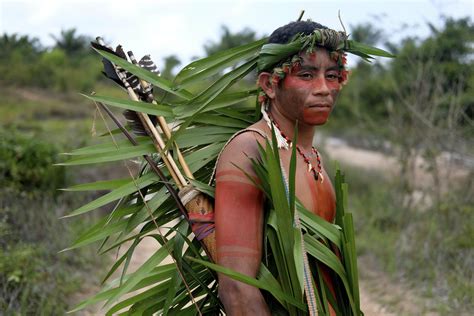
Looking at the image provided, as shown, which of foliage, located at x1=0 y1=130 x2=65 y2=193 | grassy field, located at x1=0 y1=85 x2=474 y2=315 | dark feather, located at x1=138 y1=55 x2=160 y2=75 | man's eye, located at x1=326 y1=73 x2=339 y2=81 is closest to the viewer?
man's eye, located at x1=326 y1=73 x2=339 y2=81

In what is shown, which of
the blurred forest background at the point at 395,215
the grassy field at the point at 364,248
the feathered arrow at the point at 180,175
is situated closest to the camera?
the feathered arrow at the point at 180,175

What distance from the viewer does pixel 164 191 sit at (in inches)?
90.6

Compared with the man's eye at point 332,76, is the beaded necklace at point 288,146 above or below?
below

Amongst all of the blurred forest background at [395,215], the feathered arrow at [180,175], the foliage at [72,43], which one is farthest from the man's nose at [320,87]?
the foliage at [72,43]

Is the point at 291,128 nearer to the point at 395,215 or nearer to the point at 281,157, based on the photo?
the point at 281,157

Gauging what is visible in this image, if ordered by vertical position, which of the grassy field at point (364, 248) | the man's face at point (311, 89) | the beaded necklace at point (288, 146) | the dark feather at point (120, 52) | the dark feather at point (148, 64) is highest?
the dark feather at point (120, 52)

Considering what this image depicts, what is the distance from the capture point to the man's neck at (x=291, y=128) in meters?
2.25

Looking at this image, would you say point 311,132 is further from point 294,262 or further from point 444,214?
point 444,214

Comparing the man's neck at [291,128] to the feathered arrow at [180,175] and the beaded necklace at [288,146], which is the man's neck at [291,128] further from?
the feathered arrow at [180,175]

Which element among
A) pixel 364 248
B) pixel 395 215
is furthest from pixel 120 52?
pixel 395 215

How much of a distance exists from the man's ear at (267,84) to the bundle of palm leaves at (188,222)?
0.32 ft

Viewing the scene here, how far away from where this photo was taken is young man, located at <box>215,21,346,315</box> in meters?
2.02

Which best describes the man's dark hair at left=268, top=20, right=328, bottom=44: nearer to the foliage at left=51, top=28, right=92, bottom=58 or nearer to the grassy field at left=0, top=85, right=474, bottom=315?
the grassy field at left=0, top=85, right=474, bottom=315

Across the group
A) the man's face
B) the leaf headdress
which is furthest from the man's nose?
the leaf headdress
